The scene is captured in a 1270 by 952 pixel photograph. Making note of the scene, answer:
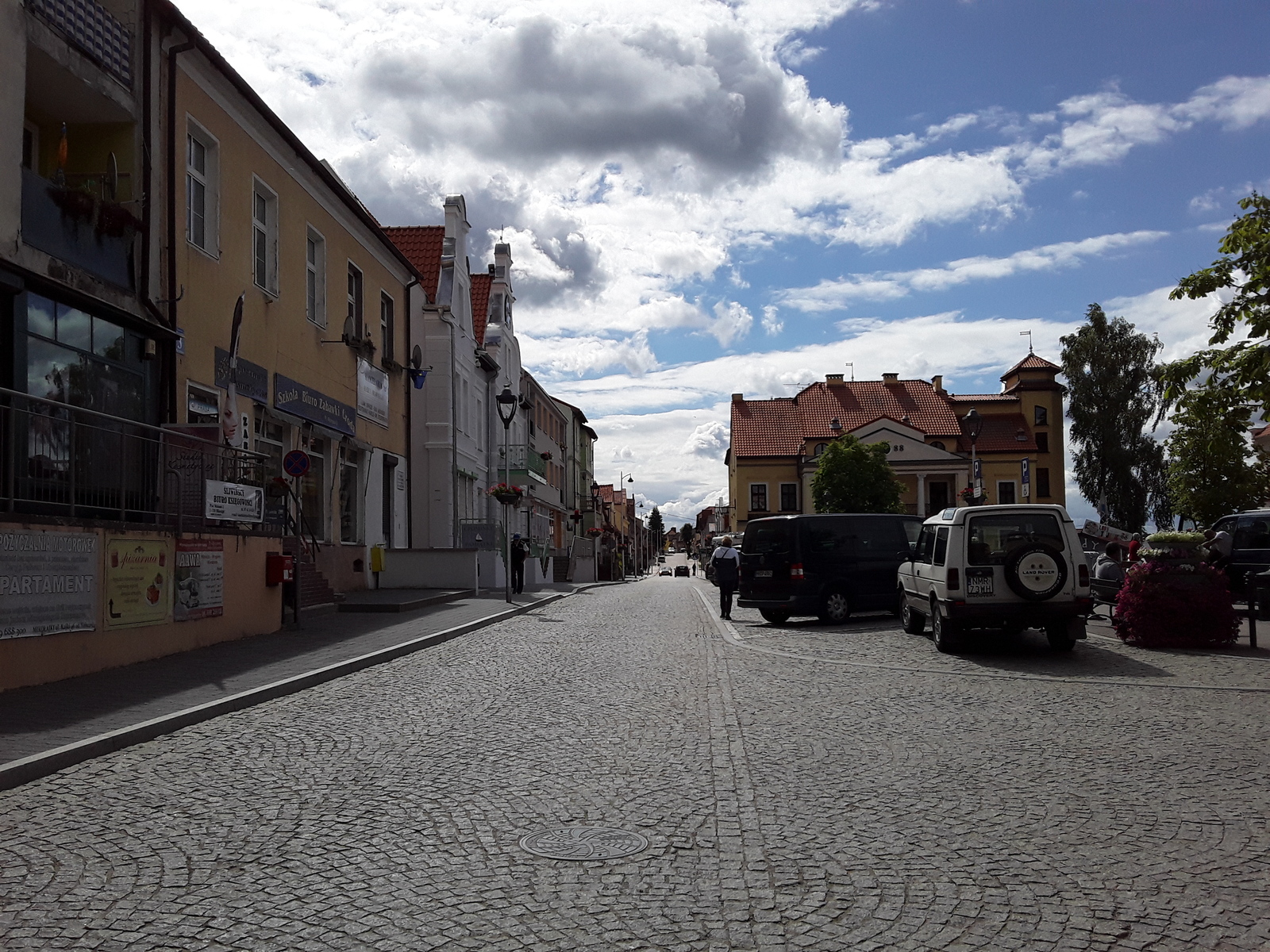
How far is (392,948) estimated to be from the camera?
410 cm

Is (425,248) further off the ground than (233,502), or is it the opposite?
(425,248)

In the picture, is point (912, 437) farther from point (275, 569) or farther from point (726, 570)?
point (275, 569)

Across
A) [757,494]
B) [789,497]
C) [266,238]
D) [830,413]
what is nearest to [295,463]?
[266,238]

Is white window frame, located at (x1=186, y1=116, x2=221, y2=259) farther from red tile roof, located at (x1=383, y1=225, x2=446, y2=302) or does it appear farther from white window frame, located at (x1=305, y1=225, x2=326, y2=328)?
red tile roof, located at (x1=383, y1=225, x2=446, y2=302)

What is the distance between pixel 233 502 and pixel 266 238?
829cm

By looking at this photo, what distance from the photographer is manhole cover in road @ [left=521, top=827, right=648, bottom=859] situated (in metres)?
5.28

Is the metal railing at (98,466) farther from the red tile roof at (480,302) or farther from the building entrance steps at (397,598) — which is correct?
the red tile roof at (480,302)

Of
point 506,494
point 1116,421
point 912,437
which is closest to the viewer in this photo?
point 506,494

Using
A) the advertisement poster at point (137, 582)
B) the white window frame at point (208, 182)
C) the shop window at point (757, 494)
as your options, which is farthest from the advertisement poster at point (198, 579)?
the shop window at point (757, 494)

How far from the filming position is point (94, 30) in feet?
49.7

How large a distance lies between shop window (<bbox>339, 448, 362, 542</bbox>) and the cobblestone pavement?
1570cm

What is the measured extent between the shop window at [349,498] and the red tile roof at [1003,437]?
6533cm

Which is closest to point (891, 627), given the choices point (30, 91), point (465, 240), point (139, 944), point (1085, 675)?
point (1085, 675)

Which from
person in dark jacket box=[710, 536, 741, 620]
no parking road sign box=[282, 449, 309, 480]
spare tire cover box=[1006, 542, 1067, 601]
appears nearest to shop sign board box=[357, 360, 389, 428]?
person in dark jacket box=[710, 536, 741, 620]
